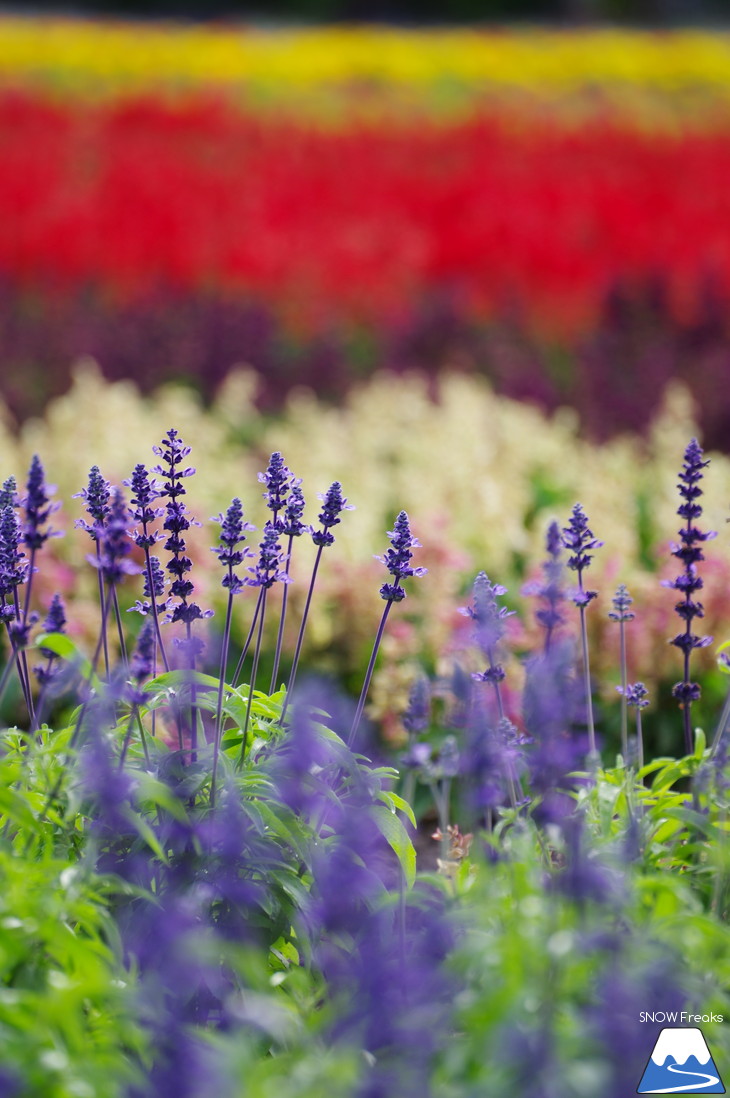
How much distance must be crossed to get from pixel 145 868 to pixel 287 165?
34.2 ft

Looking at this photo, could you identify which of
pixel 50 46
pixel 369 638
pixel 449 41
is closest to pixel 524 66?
pixel 449 41

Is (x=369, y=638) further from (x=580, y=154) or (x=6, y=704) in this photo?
(x=580, y=154)

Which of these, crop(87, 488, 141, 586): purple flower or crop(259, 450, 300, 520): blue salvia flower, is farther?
crop(259, 450, 300, 520): blue salvia flower

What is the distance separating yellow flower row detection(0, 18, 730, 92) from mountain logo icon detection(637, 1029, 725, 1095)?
17664 mm

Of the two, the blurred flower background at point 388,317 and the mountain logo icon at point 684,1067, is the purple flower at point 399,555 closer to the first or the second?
the mountain logo icon at point 684,1067

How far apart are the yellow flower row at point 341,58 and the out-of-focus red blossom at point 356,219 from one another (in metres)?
6.62

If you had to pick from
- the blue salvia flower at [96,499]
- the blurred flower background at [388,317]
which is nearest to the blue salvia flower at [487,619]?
the blue salvia flower at [96,499]

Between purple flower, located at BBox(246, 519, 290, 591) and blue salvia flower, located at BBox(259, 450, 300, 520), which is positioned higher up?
blue salvia flower, located at BBox(259, 450, 300, 520)

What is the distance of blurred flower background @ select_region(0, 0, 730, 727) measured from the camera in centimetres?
418

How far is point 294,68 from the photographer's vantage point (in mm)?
19250

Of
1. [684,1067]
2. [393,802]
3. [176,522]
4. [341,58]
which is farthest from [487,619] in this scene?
[341,58]

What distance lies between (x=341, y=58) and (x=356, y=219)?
12678 mm

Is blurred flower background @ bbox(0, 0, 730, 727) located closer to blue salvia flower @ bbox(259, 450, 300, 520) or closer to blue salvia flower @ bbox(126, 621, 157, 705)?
blue salvia flower @ bbox(259, 450, 300, 520)

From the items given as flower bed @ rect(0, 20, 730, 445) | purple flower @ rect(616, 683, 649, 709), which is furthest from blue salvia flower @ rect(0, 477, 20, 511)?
flower bed @ rect(0, 20, 730, 445)
